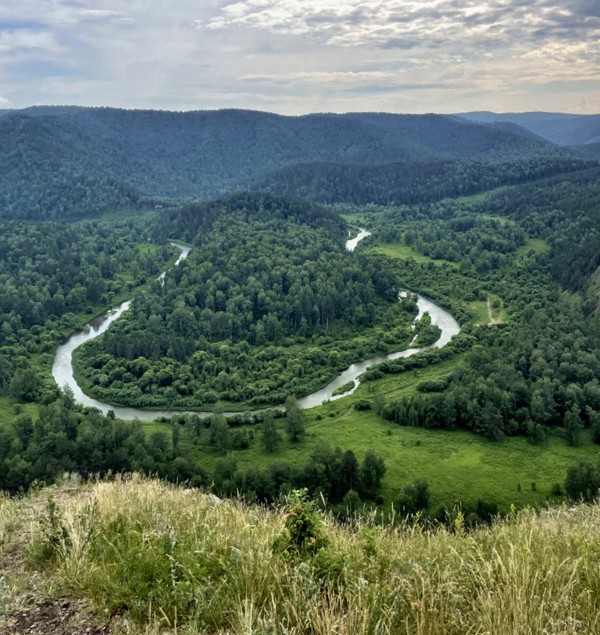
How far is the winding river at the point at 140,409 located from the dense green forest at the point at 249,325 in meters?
1.52

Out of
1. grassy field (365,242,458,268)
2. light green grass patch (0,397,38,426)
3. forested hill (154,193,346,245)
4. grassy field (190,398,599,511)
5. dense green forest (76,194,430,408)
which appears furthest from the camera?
forested hill (154,193,346,245)

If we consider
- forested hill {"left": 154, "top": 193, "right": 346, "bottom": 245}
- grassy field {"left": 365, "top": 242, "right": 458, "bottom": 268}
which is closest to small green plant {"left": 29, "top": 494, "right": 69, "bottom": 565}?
grassy field {"left": 365, "top": 242, "right": 458, "bottom": 268}

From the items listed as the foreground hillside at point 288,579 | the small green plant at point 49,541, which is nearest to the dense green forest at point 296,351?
the foreground hillside at point 288,579

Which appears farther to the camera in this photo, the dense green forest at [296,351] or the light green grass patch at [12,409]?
the light green grass patch at [12,409]

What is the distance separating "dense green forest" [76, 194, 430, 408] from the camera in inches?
3194

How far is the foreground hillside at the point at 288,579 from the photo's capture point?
6242mm

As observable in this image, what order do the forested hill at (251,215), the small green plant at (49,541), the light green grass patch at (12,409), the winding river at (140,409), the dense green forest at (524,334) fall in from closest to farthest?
the small green plant at (49,541), the dense green forest at (524,334), the light green grass patch at (12,409), the winding river at (140,409), the forested hill at (251,215)

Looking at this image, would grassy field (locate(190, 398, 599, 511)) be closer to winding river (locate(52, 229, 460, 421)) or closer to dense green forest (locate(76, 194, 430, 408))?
winding river (locate(52, 229, 460, 421))

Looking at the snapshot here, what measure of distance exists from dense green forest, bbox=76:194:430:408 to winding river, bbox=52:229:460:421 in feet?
5.00

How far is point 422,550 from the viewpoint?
27.7 feet

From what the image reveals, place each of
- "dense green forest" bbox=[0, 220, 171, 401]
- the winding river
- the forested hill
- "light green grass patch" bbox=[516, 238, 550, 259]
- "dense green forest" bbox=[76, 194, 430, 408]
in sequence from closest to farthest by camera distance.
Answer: the winding river
"dense green forest" bbox=[76, 194, 430, 408]
"dense green forest" bbox=[0, 220, 171, 401]
"light green grass patch" bbox=[516, 238, 550, 259]
the forested hill

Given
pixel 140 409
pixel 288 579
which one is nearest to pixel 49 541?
pixel 288 579

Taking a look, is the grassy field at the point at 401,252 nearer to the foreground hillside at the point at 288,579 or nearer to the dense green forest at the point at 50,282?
the dense green forest at the point at 50,282

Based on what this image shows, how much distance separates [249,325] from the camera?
104 meters
